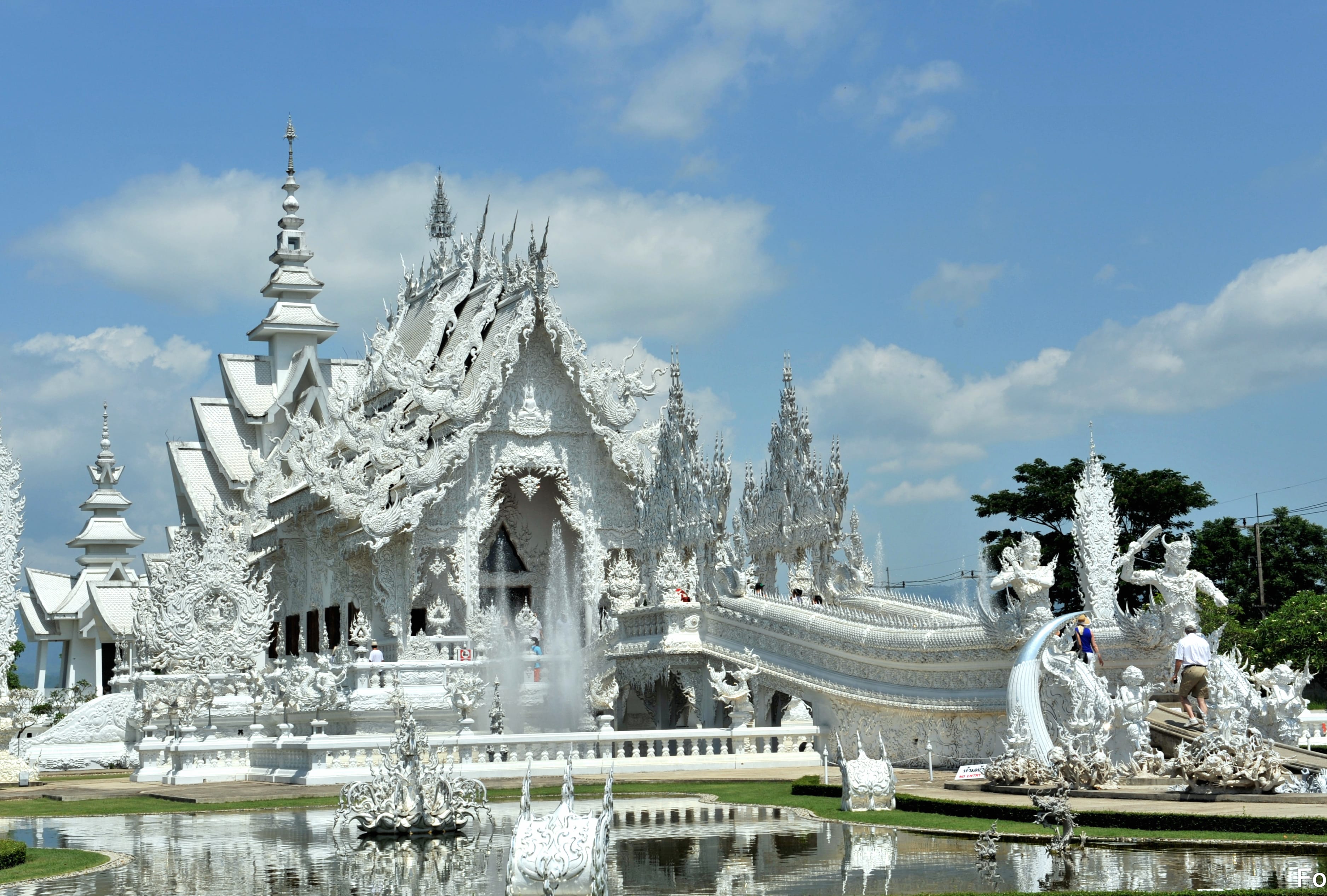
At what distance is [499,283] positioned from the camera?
1224 inches

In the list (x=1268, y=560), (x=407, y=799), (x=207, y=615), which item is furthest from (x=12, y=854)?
(x=1268, y=560)

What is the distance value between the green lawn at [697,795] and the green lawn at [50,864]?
3.86m

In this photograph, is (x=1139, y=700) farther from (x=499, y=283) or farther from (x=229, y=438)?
(x=229, y=438)

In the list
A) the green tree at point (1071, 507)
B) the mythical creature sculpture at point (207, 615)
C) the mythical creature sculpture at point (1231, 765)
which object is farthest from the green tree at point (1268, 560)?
the mythical creature sculpture at point (1231, 765)

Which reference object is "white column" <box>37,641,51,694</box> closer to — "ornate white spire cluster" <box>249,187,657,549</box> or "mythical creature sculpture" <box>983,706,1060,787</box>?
"ornate white spire cluster" <box>249,187,657,549</box>

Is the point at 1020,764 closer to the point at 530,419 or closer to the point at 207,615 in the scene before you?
the point at 530,419

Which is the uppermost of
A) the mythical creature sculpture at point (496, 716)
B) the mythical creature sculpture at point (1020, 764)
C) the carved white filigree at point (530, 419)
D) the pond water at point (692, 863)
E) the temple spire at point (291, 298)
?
the temple spire at point (291, 298)

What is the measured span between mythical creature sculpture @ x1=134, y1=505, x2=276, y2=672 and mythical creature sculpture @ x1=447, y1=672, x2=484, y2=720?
7548 millimetres

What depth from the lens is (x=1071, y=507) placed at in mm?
38469

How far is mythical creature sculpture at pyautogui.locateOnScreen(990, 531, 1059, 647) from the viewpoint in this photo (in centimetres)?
1764

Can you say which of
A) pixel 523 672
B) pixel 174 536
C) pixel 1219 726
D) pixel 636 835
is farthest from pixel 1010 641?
pixel 174 536

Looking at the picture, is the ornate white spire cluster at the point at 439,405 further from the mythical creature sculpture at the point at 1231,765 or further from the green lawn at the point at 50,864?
the mythical creature sculpture at the point at 1231,765

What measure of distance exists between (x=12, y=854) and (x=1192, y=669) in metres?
10.8

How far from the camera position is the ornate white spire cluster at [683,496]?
2439 cm
